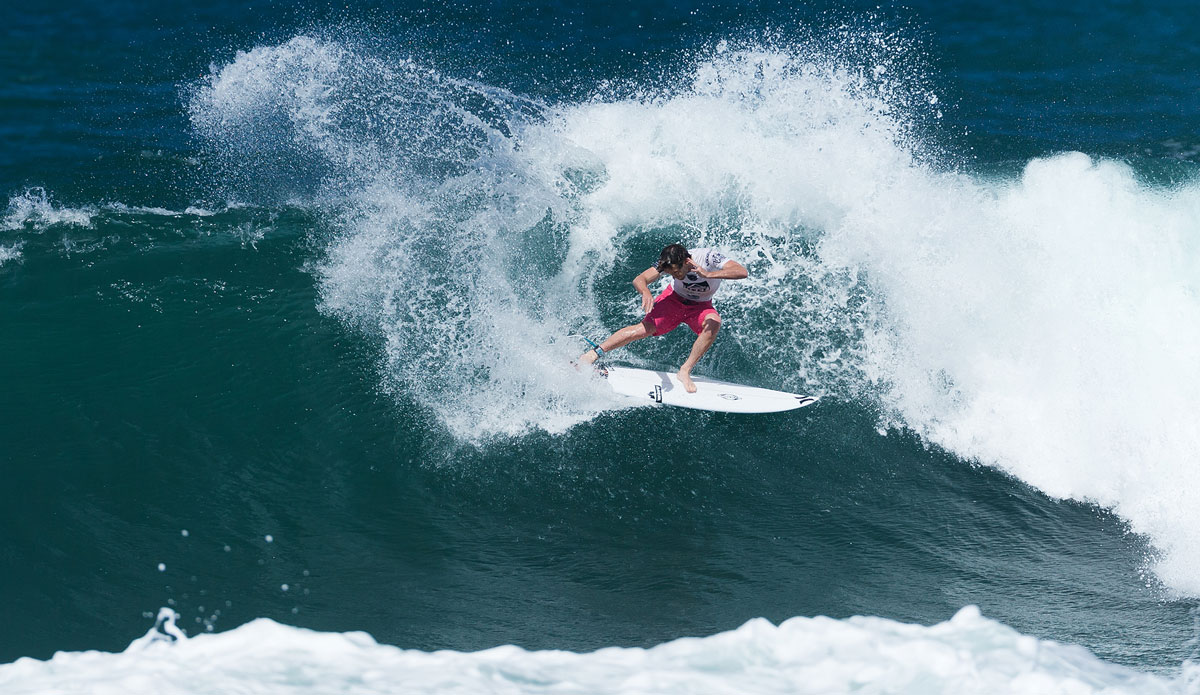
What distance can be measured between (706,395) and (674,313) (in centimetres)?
Result: 91

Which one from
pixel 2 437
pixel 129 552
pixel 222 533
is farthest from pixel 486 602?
pixel 2 437

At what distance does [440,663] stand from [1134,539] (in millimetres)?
6396

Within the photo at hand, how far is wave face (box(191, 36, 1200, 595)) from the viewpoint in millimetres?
9727

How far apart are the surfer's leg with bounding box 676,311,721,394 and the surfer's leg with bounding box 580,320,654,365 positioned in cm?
49

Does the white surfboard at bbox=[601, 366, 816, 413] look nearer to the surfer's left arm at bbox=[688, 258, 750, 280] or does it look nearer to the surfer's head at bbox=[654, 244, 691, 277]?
the surfer's left arm at bbox=[688, 258, 750, 280]

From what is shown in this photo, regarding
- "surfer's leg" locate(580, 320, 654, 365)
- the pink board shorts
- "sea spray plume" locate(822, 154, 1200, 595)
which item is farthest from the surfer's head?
"sea spray plume" locate(822, 154, 1200, 595)

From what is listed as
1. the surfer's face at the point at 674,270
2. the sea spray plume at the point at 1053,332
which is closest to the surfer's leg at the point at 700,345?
the surfer's face at the point at 674,270

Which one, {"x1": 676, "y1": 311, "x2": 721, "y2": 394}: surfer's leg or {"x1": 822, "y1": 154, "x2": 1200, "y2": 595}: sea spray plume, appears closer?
{"x1": 822, "y1": 154, "x2": 1200, "y2": 595}: sea spray plume

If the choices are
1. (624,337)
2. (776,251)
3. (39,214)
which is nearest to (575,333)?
(624,337)

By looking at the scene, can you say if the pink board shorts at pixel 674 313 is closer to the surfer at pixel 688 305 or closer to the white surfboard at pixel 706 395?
the surfer at pixel 688 305

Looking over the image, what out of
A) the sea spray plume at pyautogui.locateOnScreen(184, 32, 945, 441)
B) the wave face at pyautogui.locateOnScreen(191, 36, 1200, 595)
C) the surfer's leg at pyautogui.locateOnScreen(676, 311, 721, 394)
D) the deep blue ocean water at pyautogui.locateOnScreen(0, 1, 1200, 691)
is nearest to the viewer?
the deep blue ocean water at pyautogui.locateOnScreen(0, 1, 1200, 691)

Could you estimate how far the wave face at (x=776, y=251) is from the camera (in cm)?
973

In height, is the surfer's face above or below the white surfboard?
above

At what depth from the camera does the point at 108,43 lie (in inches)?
633
